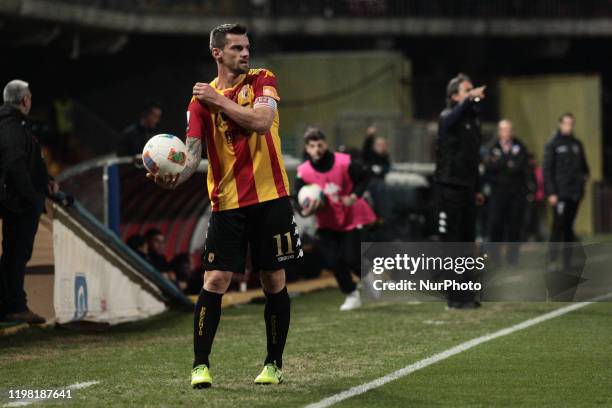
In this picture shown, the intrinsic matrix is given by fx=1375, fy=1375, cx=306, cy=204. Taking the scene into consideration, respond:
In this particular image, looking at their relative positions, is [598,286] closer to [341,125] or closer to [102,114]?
[341,125]

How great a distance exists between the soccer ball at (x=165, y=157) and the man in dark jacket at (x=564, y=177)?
10268mm

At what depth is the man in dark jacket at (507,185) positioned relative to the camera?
20.6m

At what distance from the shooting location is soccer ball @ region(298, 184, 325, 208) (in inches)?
543

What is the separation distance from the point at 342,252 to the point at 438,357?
4324 millimetres

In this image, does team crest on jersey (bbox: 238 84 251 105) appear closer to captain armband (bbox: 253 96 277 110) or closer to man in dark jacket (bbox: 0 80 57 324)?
captain armband (bbox: 253 96 277 110)

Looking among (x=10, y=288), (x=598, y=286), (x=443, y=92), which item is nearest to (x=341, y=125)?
(x=443, y=92)

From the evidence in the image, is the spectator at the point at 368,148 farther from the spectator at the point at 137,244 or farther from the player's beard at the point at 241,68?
the player's beard at the point at 241,68

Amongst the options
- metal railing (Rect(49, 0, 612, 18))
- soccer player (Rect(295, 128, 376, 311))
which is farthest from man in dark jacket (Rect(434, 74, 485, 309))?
metal railing (Rect(49, 0, 612, 18))

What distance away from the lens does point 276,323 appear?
8.57m

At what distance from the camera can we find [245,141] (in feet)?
27.3

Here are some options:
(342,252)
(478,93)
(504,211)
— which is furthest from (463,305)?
(504,211)

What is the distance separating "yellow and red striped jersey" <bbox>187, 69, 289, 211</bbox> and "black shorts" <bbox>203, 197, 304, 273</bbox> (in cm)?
7

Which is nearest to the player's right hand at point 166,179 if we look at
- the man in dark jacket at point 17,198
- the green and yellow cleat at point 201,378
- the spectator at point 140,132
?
the green and yellow cleat at point 201,378

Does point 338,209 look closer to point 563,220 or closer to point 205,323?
point 563,220
